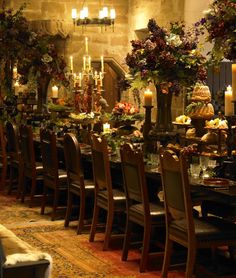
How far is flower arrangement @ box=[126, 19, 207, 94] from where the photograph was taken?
6582 millimetres

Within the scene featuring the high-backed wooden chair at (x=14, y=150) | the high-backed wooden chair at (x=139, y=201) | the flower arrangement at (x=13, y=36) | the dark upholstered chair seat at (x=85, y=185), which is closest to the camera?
the high-backed wooden chair at (x=139, y=201)

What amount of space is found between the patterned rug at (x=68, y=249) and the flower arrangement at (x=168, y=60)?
155 centimetres

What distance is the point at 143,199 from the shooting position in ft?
18.0

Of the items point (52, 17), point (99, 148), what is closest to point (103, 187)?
point (99, 148)

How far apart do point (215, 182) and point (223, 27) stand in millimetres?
1111

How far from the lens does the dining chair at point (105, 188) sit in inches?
243

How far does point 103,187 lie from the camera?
6.39 m

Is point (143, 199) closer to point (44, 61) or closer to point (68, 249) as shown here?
point (68, 249)

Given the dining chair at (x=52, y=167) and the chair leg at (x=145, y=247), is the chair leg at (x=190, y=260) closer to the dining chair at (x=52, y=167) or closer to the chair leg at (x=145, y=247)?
the chair leg at (x=145, y=247)

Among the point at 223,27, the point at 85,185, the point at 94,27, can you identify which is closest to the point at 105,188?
the point at 85,185

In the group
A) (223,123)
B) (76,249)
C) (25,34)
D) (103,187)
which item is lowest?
(76,249)

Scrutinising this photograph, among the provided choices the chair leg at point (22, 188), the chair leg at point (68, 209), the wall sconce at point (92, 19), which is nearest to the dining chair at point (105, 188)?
the chair leg at point (68, 209)

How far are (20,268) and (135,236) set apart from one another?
346 cm

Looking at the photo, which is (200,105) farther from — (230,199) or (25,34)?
(25,34)
